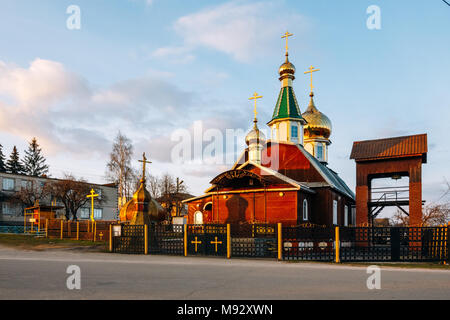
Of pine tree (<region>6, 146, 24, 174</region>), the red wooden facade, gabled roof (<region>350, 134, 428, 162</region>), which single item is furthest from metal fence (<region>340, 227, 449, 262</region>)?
pine tree (<region>6, 146, 24, 174</region>)

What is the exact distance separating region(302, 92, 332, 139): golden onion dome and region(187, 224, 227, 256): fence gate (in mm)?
26374

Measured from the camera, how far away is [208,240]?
17.0 meters

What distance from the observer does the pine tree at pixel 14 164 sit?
7412 cm

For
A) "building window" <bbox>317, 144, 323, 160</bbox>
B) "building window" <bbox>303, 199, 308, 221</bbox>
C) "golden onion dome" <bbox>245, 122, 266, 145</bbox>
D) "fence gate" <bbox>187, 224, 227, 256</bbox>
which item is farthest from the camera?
"building window" <bbox>317, 144, 323, 160</bbox>

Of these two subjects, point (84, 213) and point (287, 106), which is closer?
point (287, 106)

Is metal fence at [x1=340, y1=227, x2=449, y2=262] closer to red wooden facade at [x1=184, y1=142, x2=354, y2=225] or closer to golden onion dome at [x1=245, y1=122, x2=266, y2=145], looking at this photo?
red wooden facade at [x1=184, y1=142, x2=354, y2=225]

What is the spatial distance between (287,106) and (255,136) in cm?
427

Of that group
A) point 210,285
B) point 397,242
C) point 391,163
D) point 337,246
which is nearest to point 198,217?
point 391,163

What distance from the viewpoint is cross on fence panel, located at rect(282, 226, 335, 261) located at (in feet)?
50.6

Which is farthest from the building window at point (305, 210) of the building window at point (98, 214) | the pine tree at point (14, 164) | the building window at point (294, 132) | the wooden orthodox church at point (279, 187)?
the pine tree at point (14, 164)

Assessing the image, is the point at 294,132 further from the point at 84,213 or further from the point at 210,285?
the point at 84,213

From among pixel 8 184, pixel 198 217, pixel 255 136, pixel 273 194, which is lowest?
pixel 198 217
